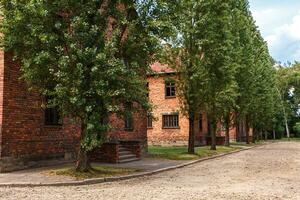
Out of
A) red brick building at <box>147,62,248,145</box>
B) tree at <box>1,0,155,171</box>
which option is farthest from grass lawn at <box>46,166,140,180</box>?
red brick building at <box>147,62,248,145</box>

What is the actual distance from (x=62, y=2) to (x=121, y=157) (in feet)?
30.7

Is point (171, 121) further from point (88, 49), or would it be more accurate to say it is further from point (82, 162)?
point (88, 49)

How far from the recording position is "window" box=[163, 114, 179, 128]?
4106cm

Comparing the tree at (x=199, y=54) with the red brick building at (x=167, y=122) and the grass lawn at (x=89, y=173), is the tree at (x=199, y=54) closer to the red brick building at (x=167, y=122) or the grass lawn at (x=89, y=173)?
the grass lawn at (x=89, y=173)

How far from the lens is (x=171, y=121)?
4138cm

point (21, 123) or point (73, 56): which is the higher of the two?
point (73, 56)

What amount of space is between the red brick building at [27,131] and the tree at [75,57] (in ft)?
4.79

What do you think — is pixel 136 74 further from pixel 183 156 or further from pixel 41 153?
pixel 183 156

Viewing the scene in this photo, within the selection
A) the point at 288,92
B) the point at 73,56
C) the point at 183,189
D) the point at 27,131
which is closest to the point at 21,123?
the point at 27,131

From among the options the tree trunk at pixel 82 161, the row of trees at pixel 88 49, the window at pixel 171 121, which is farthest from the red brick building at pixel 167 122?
the tree trunk at pixel 82 161

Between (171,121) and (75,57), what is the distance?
91.5ft

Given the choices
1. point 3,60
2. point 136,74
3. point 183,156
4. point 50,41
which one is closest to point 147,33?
point 136,74

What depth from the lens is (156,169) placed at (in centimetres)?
1775

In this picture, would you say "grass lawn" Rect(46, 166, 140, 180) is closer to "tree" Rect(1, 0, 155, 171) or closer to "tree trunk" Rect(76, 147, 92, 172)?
"tree trunk" Rect(76, 147, 92, 172)
